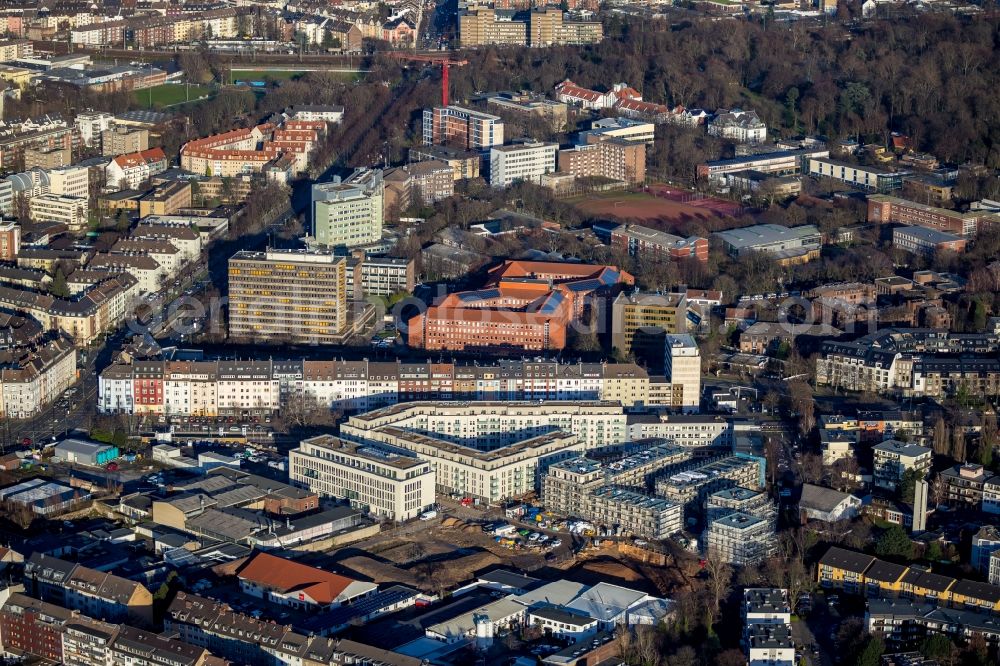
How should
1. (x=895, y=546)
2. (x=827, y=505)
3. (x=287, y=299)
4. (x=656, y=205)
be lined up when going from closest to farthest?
(x=895, y=546) < (x=827, y=505) < (x=287, y=299) < (x=656, y=205)

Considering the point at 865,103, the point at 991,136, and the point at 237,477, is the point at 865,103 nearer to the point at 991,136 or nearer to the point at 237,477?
the point at 991,136

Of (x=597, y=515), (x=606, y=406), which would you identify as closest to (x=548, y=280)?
(x=606, y=406)

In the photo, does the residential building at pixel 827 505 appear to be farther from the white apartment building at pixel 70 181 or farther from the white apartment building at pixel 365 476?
the white apartment building at pixel 70 181

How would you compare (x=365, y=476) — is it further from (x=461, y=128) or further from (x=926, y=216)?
(x=461, y=128)

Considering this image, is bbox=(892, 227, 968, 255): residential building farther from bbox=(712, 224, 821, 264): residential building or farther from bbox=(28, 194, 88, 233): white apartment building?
bbox=(28, 194, 88, 233): white apartment building

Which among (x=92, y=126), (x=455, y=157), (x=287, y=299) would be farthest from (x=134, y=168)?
(x=287, y=299)

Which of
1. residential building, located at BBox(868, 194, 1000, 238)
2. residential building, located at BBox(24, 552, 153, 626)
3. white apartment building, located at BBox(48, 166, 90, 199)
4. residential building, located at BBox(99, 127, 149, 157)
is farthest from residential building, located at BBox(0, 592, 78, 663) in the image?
residential building, located at BBox(99, 127, 149, 157)
